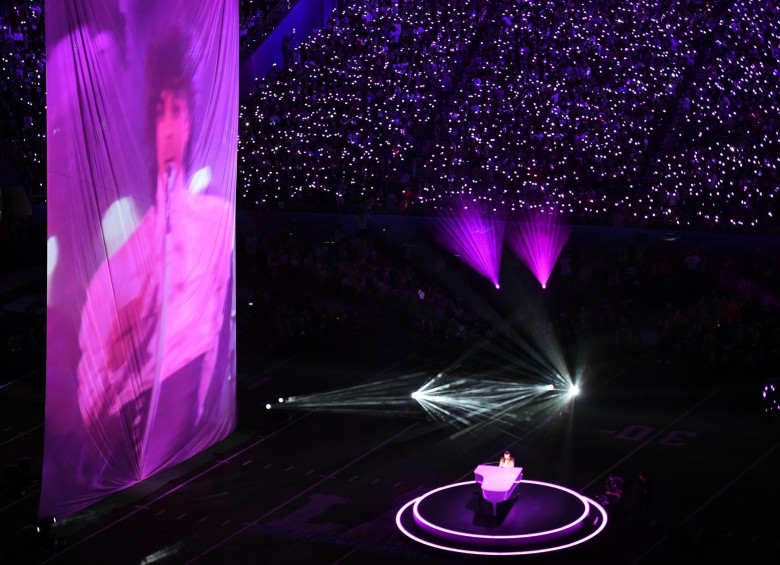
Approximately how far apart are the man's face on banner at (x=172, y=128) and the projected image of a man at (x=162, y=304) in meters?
0.02

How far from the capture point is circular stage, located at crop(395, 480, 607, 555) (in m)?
17.6

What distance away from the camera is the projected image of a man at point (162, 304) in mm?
19594

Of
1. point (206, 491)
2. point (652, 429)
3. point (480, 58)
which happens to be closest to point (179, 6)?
point (206, 491)

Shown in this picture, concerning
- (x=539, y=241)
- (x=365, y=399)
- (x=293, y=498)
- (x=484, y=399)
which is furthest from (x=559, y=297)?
(x=293, y=498)

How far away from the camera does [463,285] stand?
29.2 metres

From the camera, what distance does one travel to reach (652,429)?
73.1 feet

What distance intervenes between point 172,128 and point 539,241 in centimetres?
1135

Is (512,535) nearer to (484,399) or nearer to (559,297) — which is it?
(484,399)

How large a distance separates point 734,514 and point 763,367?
20.8ft

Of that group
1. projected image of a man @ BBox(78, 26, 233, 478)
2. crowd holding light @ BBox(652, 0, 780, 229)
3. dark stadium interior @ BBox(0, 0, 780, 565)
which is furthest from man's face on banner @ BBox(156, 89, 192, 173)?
crowd holding light @ BBox(652, 0, 780, 229)

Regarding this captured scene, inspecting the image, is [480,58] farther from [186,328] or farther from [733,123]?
[186,328]

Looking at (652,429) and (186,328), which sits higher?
(186,328)

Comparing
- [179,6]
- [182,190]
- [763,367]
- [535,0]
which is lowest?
[763,367]

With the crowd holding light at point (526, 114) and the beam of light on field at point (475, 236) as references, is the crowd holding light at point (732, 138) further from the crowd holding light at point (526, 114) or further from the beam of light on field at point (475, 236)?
the beam of light on field at point (475, 236)
